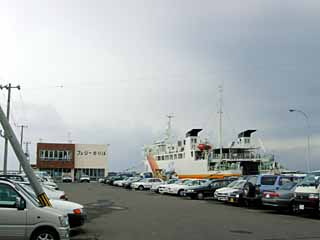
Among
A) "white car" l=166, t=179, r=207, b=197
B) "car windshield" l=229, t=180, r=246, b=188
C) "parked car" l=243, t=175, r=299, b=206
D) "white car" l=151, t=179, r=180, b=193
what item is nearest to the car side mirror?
"parked car" l=243, t=175, r=299, b=206

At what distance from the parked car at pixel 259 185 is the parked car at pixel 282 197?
25.7 inches

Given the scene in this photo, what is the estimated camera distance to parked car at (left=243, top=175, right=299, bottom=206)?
78.8 ft

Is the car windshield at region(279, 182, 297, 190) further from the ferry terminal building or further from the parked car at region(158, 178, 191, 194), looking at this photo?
the ferry terminal building

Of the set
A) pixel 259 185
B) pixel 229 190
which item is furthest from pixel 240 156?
pixel 259 185

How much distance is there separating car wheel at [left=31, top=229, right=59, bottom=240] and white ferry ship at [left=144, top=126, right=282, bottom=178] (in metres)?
43.8

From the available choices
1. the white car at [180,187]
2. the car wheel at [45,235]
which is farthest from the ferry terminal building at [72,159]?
the car wheel at [45,235]

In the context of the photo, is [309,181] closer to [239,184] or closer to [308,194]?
[308,194]

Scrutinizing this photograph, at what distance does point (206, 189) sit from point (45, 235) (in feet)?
80.3

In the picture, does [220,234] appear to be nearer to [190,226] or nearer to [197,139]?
[190,226]

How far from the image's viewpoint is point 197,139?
6475 cm

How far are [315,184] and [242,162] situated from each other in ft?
127

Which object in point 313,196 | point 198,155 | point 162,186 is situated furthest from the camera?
point 198,155

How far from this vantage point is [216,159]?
59156 mm

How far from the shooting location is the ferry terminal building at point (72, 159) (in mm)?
91750
